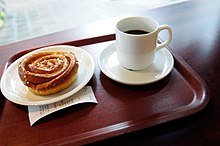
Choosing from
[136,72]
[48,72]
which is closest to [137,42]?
[136,72]

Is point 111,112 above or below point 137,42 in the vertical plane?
below

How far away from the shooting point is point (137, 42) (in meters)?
0.55

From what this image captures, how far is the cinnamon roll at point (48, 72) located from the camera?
54 cm

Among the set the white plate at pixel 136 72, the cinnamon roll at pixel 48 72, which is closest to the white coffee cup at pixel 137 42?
the white plate at pixel 136 72

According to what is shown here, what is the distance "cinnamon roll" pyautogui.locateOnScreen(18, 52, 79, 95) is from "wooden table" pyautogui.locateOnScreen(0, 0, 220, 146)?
58 mm

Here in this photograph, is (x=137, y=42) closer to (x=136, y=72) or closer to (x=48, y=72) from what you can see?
(x=136, y=72)

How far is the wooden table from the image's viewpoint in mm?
461

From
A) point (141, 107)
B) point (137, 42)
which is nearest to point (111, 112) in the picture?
point (141, 107)

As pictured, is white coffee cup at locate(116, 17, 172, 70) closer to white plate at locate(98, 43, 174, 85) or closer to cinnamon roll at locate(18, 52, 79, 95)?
white plate at locate(98, 43, 174, 85)

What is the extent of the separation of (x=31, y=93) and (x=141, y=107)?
263mm

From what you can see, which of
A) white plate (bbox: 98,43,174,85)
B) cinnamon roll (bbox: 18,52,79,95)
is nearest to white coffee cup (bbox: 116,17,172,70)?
white plate (bbox: 98,43,174,85)

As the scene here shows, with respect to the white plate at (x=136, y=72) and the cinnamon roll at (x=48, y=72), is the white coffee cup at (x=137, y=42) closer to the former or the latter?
the white plate at (x=136, y=72)

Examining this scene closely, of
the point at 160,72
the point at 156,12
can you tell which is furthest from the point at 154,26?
the point at 156,12

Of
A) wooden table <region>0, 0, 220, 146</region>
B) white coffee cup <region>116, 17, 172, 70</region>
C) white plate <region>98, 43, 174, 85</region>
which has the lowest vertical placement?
wooden table <region>0, 0, 220, 146</region>
